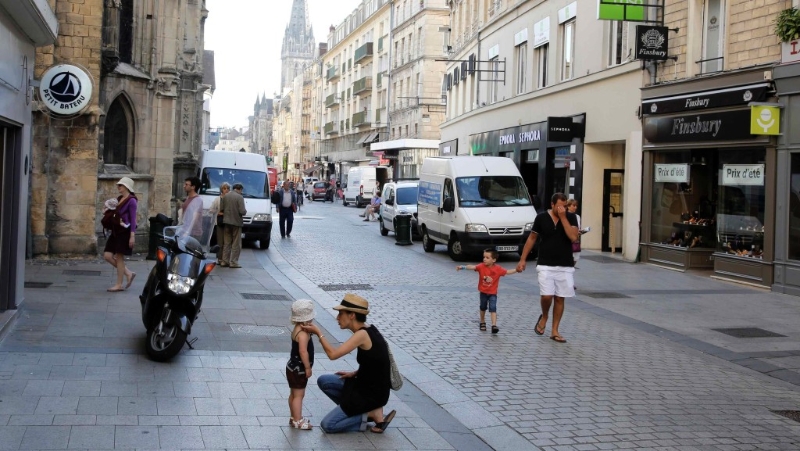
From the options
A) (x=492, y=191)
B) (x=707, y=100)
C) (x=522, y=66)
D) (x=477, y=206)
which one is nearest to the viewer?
(x=707, y=100)

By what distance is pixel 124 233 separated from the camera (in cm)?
1280

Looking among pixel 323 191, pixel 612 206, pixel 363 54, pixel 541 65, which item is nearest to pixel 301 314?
pixel 612 206

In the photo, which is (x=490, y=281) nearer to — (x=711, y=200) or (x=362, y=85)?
(x=711, y=200)

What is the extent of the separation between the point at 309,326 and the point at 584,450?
6.86 ft

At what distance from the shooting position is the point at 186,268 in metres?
8.62

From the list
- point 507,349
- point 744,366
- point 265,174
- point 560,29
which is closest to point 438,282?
point 507,349

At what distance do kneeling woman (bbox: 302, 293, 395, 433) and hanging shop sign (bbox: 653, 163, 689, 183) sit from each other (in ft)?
47.3

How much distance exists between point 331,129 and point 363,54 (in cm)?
1760

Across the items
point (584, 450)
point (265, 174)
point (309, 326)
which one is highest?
point (265, 174)

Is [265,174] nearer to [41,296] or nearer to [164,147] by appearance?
[164,147]

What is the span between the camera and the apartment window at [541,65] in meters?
28.7

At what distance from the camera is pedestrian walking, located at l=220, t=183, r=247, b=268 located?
708 inches

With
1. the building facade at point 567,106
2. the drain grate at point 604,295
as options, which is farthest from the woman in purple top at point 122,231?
the building facade at point 567,106

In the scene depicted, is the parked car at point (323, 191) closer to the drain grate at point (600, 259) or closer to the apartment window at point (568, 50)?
the apartment window at point (568, 50)
